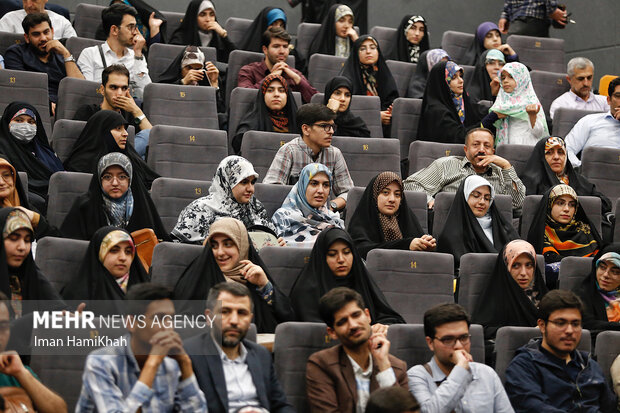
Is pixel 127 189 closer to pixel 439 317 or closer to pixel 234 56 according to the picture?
pixel 439 317

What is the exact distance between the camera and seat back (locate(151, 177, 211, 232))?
16.0 ft

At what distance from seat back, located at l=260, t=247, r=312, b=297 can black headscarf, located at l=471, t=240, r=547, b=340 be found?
813 mm

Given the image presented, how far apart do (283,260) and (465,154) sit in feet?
6.74

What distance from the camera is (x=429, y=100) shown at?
21.1 feet

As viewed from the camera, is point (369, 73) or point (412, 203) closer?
point (412, 203)

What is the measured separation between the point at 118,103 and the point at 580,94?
3.33m

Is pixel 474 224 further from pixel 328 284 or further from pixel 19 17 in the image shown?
pixel 19 17

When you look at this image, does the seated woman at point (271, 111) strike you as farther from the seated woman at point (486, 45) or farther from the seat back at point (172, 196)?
the seated woman at point (486, 45)

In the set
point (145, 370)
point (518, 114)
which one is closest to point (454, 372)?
point (145, 370)

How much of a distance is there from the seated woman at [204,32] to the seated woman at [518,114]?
2.00 m

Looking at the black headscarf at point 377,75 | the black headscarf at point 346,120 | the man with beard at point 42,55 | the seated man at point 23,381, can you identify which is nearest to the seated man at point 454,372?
the seated man at point 23,381

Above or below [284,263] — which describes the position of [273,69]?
above

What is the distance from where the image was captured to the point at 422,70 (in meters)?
7.12

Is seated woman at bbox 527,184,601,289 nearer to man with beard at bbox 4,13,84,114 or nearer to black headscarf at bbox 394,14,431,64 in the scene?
black headscarf at bbox 394,14,431,64
